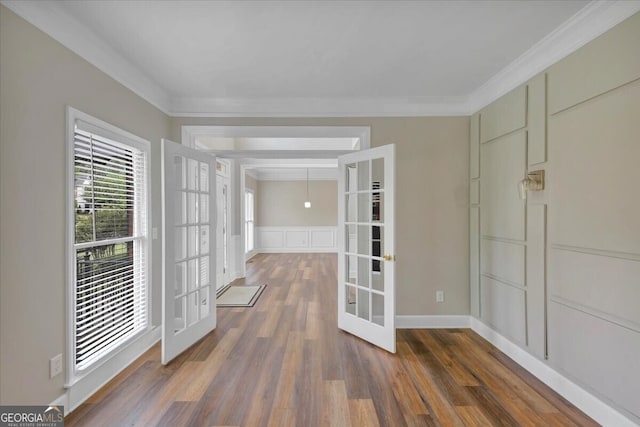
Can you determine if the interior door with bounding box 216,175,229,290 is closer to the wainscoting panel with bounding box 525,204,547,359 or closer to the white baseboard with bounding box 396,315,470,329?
the white baseboard with bounding box 396,315,470,329

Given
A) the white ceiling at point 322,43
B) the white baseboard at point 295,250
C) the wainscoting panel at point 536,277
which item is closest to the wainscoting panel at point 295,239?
the white baseboard at point 295,250

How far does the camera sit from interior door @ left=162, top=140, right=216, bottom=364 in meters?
2.50

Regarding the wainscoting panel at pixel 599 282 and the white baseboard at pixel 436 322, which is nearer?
the wainscoting panel at pixel 599 282

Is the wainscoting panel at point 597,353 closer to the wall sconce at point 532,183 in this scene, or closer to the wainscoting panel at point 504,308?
the wainscoting panel at point 504,308

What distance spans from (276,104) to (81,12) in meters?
1.73

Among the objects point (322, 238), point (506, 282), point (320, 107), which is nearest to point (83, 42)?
point (320, 107)

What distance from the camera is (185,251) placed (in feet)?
9.16

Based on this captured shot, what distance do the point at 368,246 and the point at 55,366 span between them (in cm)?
258

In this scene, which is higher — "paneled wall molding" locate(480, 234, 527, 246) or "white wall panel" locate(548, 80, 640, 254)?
"white wall panel" locate(548, 80, 640, 254)

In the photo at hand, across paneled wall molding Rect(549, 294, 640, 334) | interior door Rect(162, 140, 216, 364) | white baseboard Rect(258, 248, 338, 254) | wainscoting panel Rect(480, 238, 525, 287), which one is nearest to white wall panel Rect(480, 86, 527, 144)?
wainscoting panel Rect(480, 238, 525, 287)

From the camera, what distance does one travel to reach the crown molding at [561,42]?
66.6 inches

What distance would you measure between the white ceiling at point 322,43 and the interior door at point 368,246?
81 centimetres

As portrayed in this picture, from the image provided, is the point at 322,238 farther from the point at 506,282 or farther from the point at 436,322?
the point at 506,282

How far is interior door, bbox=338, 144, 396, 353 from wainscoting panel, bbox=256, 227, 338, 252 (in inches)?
236
